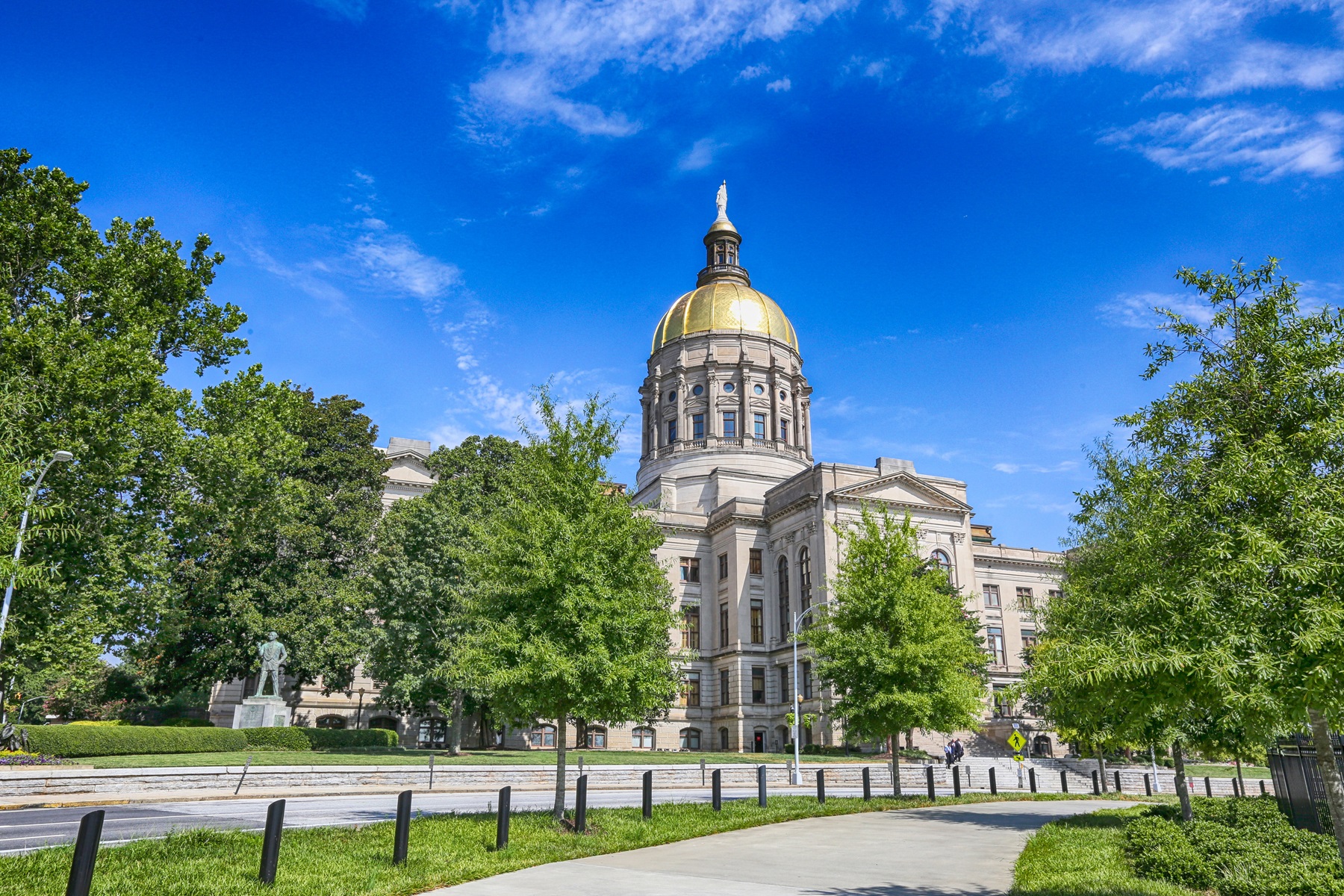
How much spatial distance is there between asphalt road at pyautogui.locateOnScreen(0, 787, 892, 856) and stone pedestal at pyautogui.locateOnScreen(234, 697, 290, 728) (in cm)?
1528

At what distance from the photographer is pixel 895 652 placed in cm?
2611

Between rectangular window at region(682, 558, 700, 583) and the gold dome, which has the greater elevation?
the gold dome

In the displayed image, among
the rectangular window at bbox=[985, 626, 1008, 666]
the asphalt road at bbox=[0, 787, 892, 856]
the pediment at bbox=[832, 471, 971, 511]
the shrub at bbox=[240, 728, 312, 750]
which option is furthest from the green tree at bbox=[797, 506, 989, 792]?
the rectangular window at bbox=[985, 626, 1008, 666]

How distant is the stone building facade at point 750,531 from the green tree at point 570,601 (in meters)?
29.6

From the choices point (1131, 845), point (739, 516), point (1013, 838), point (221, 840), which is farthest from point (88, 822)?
point (739, 516)

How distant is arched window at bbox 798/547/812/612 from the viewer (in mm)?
57750

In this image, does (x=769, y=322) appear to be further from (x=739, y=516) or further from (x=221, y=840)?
(x=221, y=840)

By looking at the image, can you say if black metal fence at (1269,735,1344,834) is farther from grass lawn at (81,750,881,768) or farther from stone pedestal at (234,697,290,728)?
stone pedestal at (234,697,290,728)

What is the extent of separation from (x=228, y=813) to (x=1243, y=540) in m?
19.0

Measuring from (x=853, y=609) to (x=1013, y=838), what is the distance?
36.6ft

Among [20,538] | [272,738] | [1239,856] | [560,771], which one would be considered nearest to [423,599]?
[272,738]

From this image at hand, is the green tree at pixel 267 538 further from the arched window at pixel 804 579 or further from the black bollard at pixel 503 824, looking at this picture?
the arched window at pixel 804 579

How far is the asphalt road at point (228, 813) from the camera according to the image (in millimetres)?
14344

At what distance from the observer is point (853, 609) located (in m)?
27.7
